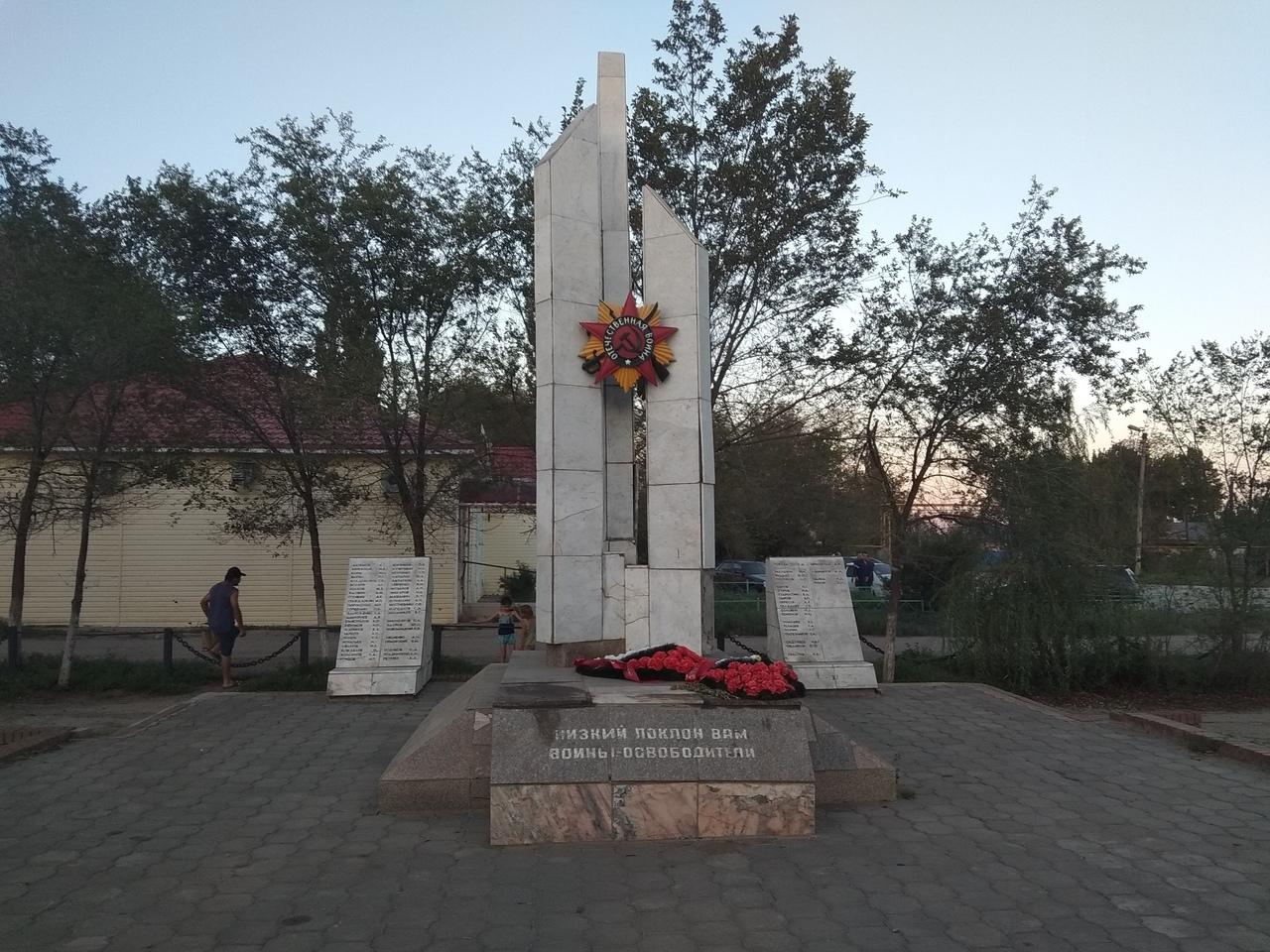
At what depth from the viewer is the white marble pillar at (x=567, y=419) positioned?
28.4 ft

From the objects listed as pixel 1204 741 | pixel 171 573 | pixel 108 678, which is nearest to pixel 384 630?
pixel 108 678

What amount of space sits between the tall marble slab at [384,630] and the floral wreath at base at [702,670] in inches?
145

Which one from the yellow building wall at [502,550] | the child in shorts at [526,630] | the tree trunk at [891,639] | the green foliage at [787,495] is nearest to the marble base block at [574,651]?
the child in shorts at [526,630]

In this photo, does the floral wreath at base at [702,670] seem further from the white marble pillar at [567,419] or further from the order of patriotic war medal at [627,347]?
the order of patriotic war medal at [627,347]

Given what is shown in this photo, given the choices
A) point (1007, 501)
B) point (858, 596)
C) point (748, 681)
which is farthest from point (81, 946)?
point (858, 596)

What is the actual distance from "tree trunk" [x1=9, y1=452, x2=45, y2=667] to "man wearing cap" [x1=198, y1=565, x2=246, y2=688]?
2.35 m

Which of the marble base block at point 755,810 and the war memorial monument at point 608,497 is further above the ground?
the war memorial monument at point 608,497

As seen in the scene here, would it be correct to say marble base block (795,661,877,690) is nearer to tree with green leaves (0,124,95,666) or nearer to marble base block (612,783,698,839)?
marble base block (612,783,698,839)

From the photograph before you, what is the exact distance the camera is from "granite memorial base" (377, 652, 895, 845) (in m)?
6.01

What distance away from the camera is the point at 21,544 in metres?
12.7

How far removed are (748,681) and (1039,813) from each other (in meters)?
2.17

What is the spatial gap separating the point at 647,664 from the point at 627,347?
9.45 ft

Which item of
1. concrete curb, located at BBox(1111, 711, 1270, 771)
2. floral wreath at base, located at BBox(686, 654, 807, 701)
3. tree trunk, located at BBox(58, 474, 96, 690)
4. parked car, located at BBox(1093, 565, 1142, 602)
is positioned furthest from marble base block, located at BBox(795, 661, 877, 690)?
tree trunk, located at BBox(58, 474, 96, 690)

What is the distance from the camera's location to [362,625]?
11.6 metres
